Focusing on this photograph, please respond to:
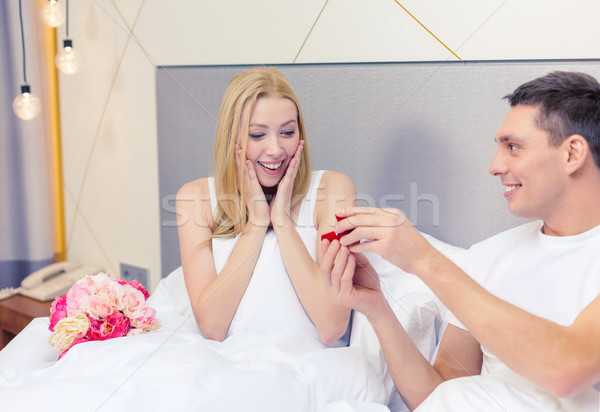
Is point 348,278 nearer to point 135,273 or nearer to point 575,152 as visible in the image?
point 575,152

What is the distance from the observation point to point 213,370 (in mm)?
947

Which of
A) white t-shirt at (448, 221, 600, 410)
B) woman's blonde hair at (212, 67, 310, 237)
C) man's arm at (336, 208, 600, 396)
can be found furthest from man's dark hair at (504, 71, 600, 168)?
woman's blonde hair at (212, 67, 310, 237)

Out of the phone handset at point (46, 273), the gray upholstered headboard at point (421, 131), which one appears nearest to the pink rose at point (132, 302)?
the gray upholstered headboard at point (421, 131)

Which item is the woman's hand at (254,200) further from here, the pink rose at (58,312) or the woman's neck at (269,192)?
the pink rose at (58,312)

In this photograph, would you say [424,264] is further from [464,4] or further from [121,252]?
[121,252]

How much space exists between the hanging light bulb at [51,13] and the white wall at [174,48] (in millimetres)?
149

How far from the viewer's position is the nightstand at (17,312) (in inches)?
76.2

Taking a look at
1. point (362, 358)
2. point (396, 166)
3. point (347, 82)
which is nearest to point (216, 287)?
point (362, 358)

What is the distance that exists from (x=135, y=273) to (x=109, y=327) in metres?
1.09

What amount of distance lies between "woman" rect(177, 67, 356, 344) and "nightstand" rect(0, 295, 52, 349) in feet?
3.03

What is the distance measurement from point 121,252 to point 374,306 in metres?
1.62

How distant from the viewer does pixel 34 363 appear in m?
1.21

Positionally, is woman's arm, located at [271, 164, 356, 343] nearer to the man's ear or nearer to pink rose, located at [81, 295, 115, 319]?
pink rose, located at [81, 295, 115, 319]

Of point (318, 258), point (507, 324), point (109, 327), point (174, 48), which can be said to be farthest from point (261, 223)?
point (174, 48)
